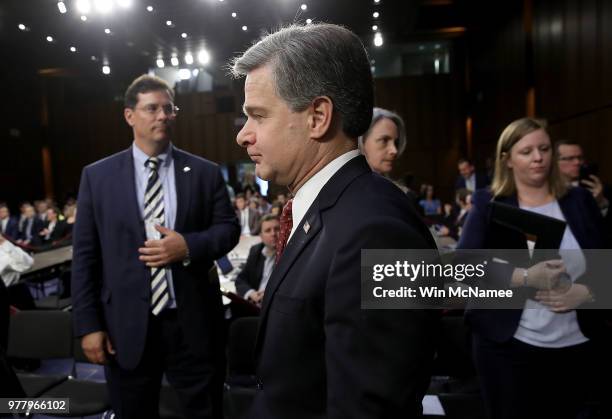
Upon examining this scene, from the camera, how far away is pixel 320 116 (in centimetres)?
89

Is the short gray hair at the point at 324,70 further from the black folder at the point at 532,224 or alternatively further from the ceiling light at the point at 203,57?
the ceiling light at the point at 203,57

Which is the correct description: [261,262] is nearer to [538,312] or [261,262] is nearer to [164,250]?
[164,250]

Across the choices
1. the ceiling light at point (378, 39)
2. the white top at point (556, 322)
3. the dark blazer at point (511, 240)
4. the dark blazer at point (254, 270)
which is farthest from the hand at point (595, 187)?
the ceiling light at point (378, 39)

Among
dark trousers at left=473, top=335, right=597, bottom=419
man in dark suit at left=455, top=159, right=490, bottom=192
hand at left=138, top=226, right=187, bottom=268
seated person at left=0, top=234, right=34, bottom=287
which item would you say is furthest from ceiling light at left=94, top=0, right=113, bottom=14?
dark trousers at left=473, top=335, right=597, bottom=419

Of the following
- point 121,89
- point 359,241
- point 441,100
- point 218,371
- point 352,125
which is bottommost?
point 218,371

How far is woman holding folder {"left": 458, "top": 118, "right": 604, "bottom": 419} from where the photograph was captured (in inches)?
65.1

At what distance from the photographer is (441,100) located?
45.8 feet

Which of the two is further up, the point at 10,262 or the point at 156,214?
the point at 156,214

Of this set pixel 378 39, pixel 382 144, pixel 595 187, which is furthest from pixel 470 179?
pixel 382 144

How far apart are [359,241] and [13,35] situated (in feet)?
38.7

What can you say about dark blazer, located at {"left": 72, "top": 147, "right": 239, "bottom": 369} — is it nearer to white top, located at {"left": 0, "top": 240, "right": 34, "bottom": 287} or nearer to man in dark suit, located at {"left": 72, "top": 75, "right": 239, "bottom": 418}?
man in dark suit, located at {"left": 72, "top": 75, "right": 239, "bottom": 418}

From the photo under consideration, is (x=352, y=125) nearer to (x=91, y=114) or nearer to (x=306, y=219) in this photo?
(x=306, y=219)

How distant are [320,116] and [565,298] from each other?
48.3 inches

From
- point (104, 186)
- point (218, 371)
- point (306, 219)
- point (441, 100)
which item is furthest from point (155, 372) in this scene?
point (441, 100)
